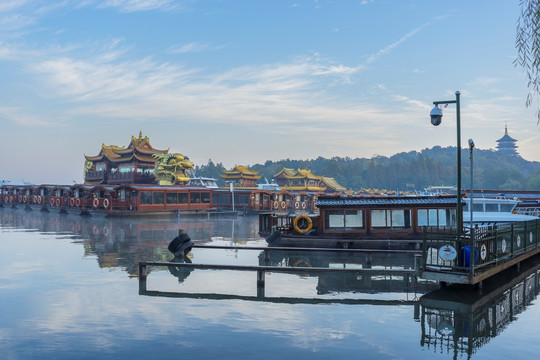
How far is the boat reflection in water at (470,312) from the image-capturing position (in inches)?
451

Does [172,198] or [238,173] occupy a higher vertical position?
[238,173]

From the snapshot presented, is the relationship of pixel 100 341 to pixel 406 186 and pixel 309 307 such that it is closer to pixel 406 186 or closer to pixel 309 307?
pixel 309 307

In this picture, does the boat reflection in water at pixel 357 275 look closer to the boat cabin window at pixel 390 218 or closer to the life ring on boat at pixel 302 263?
the life ring on boat at pixel 302 263

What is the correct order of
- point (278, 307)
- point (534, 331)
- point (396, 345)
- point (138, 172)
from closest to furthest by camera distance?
point (396, 345)
point (534, 331)
point (278, 307)
point (138, 172)

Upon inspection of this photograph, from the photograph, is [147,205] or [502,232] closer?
[502,232]

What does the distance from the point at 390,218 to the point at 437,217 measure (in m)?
2.51

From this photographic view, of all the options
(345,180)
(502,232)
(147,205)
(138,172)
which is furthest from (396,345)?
(345,180)

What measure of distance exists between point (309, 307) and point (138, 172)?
7712cm

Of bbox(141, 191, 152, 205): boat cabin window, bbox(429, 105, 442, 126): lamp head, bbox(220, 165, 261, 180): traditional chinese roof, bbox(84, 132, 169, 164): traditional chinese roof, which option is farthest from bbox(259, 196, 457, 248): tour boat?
bbox(220, 165, 261, 180): traditional chinese roof

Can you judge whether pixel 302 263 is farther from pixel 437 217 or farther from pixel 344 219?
pixel 437 217

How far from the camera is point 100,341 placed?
1113cm

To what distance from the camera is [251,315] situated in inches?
529

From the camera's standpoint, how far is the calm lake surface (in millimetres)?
10688

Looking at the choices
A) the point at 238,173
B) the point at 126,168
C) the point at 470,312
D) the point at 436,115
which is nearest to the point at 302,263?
the point at 470,312
